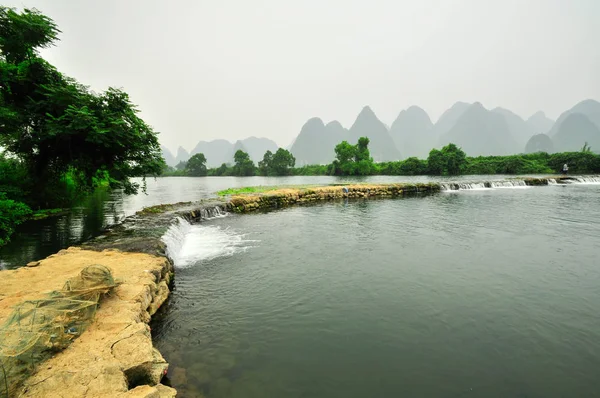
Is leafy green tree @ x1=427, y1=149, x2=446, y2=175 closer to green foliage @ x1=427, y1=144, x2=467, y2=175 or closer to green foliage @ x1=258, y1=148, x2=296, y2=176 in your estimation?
green foliage @ x1=427, y1=144, x2=467, y2=175

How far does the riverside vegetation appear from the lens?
15266mm

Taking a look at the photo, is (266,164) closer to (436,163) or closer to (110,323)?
(436,163)

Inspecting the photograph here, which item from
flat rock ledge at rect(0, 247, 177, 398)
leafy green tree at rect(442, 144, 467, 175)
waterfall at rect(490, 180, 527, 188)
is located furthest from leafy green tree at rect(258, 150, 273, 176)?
flat rock ledge at rect(0, 247, 177, 398)

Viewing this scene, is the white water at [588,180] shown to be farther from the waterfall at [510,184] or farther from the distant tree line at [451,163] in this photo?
the distant tree line at [451,163]

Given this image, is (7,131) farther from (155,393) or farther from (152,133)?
(155,393)

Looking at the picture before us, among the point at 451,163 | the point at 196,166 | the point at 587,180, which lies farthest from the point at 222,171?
the point at 587,180

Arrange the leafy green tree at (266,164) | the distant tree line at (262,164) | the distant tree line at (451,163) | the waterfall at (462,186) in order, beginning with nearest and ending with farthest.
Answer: the waterfall at (462,186) < the distant tree line at (451,163) < the distant tree line at (262,164) < the leafy green tree at (266,164)

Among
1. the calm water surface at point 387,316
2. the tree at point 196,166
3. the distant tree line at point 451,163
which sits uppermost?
the tree at point 196,166

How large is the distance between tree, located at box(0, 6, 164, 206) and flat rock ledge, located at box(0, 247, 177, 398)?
9761 millimetres

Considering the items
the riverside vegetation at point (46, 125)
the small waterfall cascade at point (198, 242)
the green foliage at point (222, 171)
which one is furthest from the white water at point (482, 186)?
the green foliage at point (222, 171)

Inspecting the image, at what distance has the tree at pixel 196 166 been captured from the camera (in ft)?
419

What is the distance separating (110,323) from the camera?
19.4ft

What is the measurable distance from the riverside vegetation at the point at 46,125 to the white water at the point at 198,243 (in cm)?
656

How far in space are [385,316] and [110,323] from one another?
6.95 m
